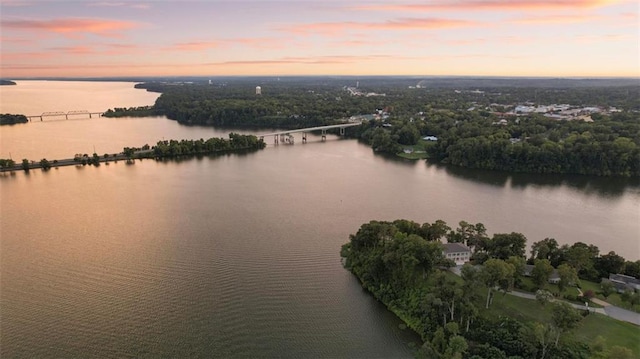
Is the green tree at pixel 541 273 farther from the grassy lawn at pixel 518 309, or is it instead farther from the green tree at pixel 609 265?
the green tree at pixel 609 265

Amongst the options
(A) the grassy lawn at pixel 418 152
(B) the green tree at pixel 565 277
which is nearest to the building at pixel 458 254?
(B) the green tree at pixel 565 277

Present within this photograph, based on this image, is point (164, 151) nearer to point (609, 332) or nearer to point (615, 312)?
point (615, 312)

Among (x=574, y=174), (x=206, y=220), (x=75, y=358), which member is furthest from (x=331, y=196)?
(x=574, y=174)

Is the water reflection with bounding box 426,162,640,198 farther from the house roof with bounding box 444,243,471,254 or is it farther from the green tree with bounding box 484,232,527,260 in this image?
the house roof with bounding box 444,243,471,254

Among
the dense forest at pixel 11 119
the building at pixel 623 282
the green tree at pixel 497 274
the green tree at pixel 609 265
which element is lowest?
the building at pixel 623 282

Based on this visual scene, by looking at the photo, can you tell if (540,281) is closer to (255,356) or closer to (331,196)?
(255,356)
